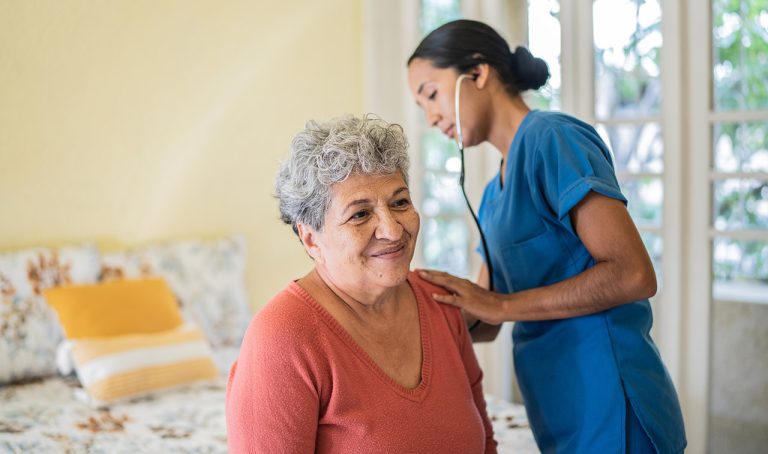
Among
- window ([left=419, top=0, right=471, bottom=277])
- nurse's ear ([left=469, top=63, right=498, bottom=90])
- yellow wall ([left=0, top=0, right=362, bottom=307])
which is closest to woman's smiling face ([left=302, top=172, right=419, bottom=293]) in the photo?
nurse's ear ([left=469, top=63, right=498, bottom=90])

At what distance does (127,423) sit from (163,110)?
128cm

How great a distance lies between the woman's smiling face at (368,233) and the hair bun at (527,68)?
457mm

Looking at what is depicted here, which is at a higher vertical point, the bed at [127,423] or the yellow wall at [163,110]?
the yellow wall at [163,110]

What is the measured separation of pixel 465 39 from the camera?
1608mm

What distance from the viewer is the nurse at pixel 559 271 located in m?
1.34

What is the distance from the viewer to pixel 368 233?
1.32m

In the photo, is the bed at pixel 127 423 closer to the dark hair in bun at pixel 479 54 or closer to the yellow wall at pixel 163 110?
the yellow wall at pixel 163 110

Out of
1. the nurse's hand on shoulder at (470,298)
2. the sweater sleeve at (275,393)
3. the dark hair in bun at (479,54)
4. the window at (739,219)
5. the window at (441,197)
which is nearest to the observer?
the sweater sleeve at (275,393)

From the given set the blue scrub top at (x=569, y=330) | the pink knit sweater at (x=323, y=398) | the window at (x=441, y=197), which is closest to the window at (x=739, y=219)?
the window at (x=441, y=197)

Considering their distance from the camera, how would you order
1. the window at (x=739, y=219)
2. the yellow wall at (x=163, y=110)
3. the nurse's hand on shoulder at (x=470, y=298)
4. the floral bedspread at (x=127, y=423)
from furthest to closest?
the yellow wall at (x=163, y=110)
the window at (x=739, y=219)
the floral bedspread at (x=127, y=423)
the nurse's hand on shoulder at (x=470, y=298)

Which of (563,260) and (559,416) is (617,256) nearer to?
(563,260)

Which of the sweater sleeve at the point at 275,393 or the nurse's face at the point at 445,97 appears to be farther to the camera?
the nurse's face at the point at 445,97

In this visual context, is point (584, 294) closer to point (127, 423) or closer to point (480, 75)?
point (480, 75)

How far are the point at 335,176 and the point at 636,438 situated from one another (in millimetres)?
712
